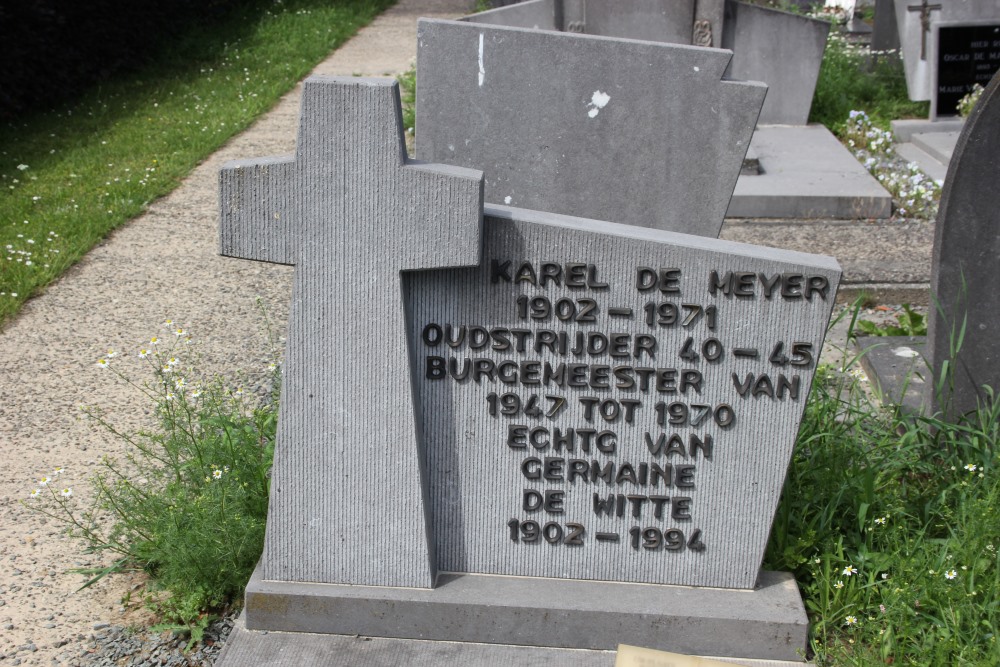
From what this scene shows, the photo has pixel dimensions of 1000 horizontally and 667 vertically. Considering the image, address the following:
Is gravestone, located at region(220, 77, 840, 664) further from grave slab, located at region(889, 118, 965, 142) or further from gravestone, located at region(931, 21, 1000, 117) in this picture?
gravestone, located at region(931, 21, 1000, 117)

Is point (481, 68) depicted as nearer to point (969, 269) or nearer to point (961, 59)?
point (969, 269)

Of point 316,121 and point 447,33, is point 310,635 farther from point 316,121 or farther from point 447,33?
point 447,33

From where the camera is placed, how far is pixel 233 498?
3.00m

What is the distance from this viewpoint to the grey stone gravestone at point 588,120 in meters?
3.83

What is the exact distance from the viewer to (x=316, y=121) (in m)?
2.39

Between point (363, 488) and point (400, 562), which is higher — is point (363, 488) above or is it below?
above

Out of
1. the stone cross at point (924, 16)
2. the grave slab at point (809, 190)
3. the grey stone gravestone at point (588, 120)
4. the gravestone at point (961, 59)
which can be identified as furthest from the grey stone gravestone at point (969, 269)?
the stone cross at point (924, 16)

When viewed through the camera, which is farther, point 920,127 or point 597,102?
point 920,127

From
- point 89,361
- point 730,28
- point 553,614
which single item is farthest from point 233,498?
point 730,28

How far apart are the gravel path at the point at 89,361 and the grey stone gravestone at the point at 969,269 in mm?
2601

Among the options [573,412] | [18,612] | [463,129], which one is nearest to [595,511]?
[573,412]

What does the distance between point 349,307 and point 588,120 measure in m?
1.76

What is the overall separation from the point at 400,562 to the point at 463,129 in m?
1.94

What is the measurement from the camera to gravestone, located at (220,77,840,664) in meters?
2.46
